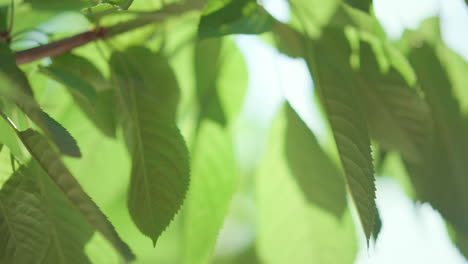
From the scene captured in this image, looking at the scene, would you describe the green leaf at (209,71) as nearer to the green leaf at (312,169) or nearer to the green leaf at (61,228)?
the green leaf at (312,169)

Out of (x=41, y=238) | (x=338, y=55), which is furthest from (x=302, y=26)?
(x=41, y=238)

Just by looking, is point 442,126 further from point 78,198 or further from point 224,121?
point 78,198

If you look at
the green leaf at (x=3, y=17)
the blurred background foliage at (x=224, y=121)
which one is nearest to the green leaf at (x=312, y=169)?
the blurred background foliage at (x=224, y=121)

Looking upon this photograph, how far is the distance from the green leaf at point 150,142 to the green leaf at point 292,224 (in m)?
0.11

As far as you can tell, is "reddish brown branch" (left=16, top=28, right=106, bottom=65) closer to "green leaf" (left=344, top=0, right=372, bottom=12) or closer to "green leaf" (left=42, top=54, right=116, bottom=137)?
"green leaf" (left=42, top=54, right=116, bottom=137)

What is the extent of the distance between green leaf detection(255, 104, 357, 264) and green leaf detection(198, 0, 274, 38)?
15cm

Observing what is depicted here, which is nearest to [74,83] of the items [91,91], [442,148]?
[91,91]

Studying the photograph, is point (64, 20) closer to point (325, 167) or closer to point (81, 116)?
point (81, 116)

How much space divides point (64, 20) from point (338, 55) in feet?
0.76

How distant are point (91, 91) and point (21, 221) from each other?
4.1 inches

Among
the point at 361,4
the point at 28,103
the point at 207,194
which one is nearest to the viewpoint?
the point at 28,103

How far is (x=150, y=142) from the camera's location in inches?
17.2

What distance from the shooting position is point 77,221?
422mm

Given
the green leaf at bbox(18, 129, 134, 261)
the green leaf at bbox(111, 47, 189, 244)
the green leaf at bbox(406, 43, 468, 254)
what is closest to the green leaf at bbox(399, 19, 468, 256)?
the green leaf at bbox(406, 43, 468, 254)
